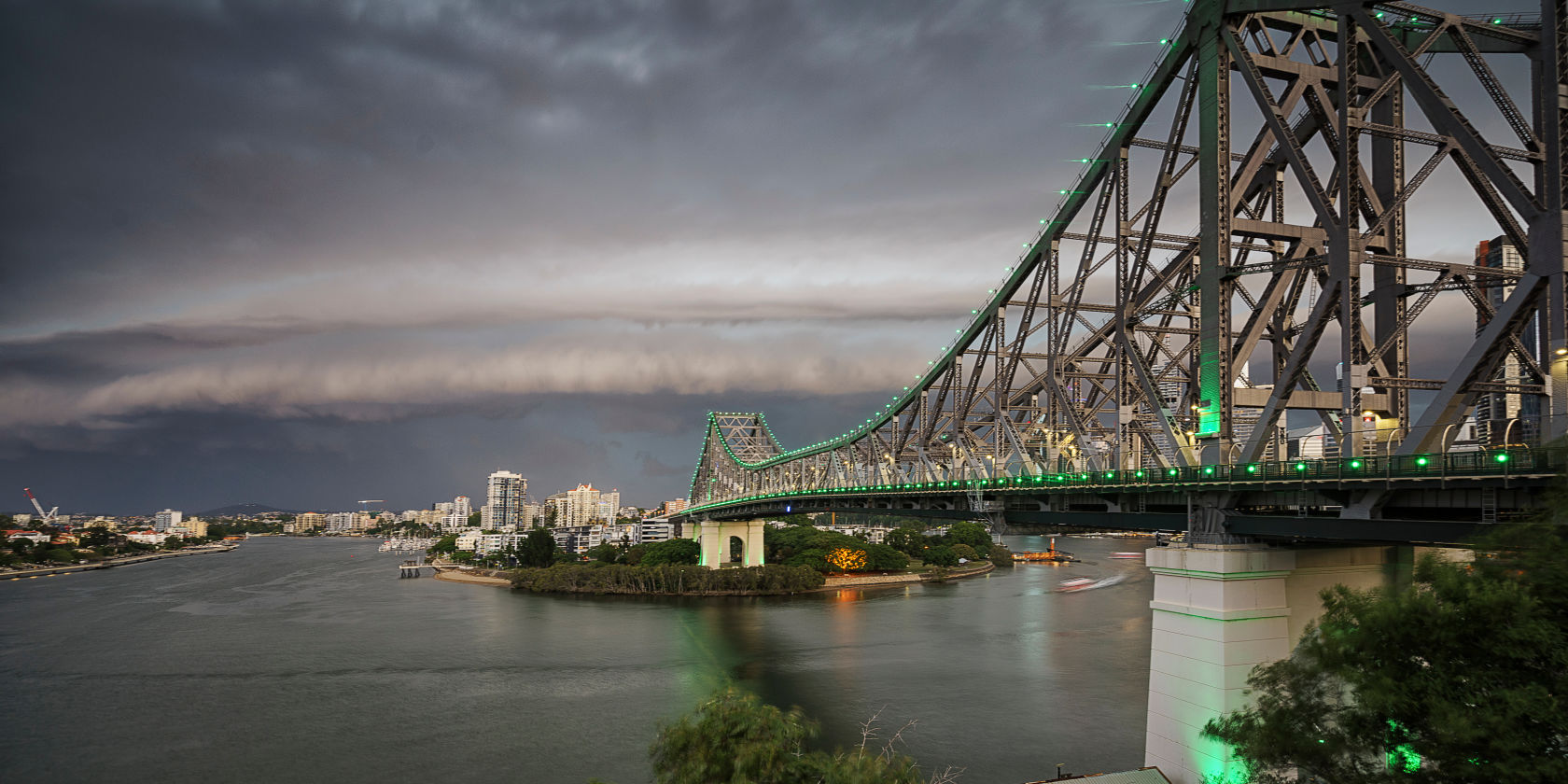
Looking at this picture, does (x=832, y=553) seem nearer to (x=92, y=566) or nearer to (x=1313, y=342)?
(x=1313, y=342)

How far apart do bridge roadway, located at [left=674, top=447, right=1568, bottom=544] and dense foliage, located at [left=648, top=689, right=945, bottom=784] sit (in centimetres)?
877

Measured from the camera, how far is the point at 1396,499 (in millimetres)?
15711

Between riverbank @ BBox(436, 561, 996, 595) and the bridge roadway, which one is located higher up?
the bridge roadway

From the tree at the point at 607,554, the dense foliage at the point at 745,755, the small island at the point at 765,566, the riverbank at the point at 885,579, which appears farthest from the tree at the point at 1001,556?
the dense foliage at the point at 745,755

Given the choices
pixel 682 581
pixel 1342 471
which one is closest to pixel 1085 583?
pixel 682 581

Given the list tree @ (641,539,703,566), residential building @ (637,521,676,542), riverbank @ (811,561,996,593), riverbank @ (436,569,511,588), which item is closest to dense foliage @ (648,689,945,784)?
riverbank @ (811,561,996,593)

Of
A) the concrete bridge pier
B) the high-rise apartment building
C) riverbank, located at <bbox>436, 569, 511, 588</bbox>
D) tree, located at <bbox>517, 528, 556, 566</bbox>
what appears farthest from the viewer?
tree, located at <bbox>517, 528, 556, 566</bbox>

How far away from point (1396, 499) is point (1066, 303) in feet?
51.3

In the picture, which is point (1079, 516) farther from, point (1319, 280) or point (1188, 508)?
point (1319, 280)

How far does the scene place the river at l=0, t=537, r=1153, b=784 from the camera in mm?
28781

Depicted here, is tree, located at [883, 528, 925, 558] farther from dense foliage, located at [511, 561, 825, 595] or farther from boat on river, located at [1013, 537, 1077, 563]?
dense foliage, located at [511, 561, 825, 595]

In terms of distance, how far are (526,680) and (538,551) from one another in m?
53.2

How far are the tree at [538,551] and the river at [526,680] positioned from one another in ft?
59.8

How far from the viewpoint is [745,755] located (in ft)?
50.9
